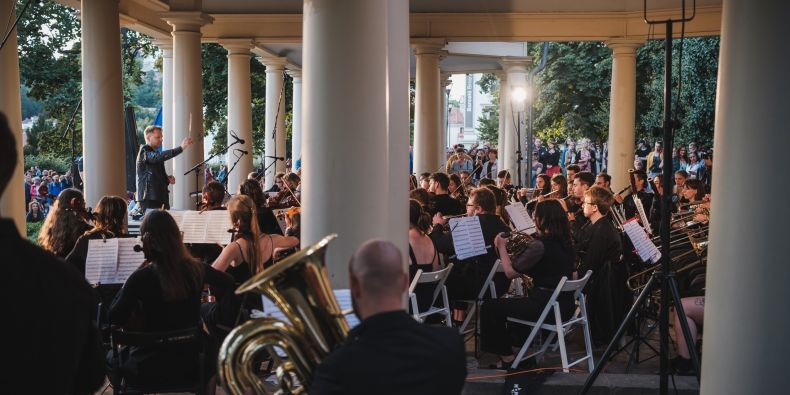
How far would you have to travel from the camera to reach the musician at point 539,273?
847cm

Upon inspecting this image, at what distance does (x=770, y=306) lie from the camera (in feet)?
16.4

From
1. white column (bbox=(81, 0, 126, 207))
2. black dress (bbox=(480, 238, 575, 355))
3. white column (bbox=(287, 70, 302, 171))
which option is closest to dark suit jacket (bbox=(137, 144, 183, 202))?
white column (bbox=(81, 0, 126, 207))

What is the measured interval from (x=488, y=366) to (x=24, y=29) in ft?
86.0

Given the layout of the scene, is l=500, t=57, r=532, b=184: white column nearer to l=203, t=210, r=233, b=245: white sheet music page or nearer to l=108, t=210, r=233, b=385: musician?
l=203, t=210, r=233, b=245: white sheet music page

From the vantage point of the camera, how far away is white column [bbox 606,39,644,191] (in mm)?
20141

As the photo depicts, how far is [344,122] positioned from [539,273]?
3124 millimetres

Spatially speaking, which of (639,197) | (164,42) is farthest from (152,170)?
(164,42)

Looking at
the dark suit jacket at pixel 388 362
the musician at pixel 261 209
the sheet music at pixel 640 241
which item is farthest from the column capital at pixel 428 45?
the dark suit jacket at pixel 388 362

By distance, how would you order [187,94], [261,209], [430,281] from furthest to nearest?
1. [187,94]
2. [261,209]
3. [430,281]

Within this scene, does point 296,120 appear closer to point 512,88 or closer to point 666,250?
point 512,88

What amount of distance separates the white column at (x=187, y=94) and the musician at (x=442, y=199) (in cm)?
509

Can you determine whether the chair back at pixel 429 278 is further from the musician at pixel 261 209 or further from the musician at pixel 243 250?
the musician at pixel 261 209

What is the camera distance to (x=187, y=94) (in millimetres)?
16875

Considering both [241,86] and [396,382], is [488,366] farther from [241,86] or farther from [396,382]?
[241,86]
